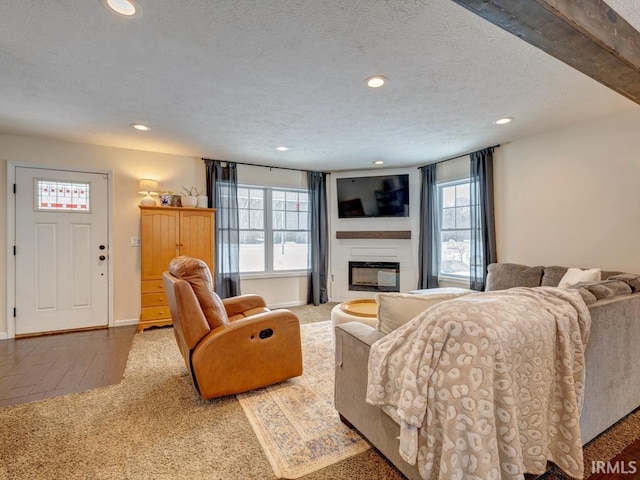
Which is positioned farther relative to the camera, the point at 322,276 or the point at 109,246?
the point at 322,276

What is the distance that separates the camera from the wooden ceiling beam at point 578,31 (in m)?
1.28

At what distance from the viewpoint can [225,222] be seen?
453 cm

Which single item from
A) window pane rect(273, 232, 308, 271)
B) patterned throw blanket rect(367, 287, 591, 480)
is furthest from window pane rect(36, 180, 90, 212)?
patterned throw blanket rect(367, 287, 591, 480)

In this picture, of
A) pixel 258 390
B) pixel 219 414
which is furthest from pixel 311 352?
pixel 219 414

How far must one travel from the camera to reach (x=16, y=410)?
2014 millimetres

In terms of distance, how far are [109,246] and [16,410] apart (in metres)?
2.31

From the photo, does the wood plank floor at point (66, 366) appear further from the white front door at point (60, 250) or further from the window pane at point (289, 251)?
the window pane at point (289, 251)

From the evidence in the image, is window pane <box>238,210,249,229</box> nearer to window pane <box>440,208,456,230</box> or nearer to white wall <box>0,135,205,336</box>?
white wall <box>0,135,205,336</box>

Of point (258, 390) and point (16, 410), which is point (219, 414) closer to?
point (258, 390)

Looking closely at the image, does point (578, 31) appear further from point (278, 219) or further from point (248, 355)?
point (278, 219)

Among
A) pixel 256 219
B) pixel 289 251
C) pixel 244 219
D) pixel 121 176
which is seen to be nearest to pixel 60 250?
pixel 121 176

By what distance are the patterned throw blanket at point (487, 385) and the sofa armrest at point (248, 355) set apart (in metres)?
1.04

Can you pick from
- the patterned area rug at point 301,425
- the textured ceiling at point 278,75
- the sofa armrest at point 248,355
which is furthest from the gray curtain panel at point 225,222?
the sofa armrest at point 248,355

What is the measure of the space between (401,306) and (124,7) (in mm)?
2143
